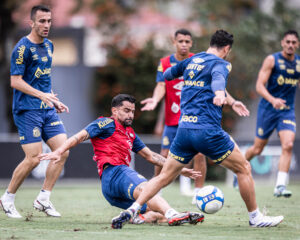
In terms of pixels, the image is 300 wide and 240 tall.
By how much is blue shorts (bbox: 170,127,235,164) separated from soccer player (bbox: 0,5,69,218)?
188 cm

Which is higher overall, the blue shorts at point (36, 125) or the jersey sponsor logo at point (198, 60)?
the jersey sponsor logo at point (198, 60)

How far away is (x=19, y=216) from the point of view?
837cm

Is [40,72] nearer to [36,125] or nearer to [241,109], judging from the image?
[36,125]

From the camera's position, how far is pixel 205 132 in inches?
275

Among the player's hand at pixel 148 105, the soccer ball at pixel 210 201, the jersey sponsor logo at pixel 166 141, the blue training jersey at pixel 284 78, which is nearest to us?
the soccer ball at pixel 210 201

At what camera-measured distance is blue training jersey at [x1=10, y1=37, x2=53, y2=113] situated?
8.28 metres

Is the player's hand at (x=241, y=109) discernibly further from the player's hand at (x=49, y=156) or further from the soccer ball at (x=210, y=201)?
the player's hand at (x=49, y=156)

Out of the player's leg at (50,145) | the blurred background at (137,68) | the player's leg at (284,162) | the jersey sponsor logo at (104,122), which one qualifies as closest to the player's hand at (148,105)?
the jersey sponsor logo at (104,122)

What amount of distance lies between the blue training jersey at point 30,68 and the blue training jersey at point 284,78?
429 centimetres

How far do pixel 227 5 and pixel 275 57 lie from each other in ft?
53.9

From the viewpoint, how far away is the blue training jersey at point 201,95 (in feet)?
23.1

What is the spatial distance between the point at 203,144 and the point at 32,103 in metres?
2.53

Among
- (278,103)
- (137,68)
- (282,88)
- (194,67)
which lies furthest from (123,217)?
(137,68)

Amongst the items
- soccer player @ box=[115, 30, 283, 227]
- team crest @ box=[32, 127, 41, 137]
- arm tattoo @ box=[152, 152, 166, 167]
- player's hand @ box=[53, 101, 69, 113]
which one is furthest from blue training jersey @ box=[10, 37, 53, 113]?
soccer player @ box=[115, 30, 283, 227]
